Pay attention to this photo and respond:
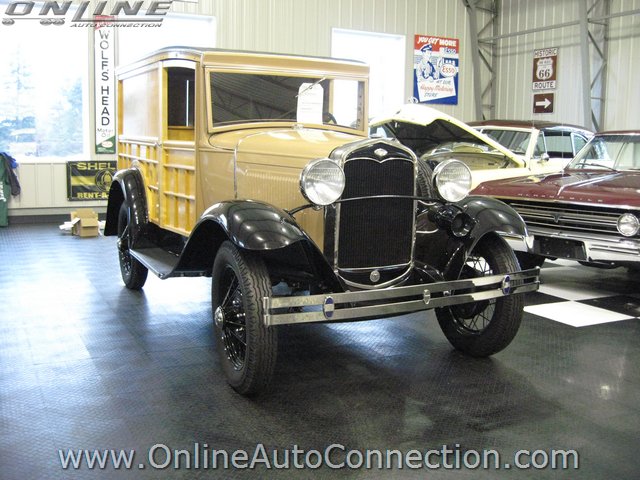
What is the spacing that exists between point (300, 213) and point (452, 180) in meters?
0.86

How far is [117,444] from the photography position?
2709 millimetres

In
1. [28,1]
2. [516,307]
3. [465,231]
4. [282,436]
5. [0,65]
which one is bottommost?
[282,436]

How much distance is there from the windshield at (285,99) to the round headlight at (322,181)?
126cm

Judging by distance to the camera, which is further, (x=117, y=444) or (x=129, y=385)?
(x=129, y=385)

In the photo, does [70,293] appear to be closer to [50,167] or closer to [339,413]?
[339,413]

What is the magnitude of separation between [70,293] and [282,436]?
3162mm

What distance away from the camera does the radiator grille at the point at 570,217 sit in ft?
16.6

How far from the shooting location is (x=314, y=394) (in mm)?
3277

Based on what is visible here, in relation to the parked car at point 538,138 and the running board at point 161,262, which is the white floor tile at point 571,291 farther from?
the running board at point 161,262

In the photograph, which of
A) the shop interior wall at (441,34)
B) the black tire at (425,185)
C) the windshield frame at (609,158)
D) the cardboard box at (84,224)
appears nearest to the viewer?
the black tire at (425,185)

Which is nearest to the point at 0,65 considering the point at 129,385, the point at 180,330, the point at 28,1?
the point at 28,1

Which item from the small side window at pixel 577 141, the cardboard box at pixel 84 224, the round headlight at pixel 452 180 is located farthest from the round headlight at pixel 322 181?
the small side window at pixel 577 141

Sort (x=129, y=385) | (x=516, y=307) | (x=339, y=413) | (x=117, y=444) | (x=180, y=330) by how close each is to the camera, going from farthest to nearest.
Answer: (x=180, y=330)
(x=516, y=307)
(x=129, y=385)
(x=339, y=413)
(x=117, y=444)

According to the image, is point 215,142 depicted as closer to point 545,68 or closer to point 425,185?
point 425,185
